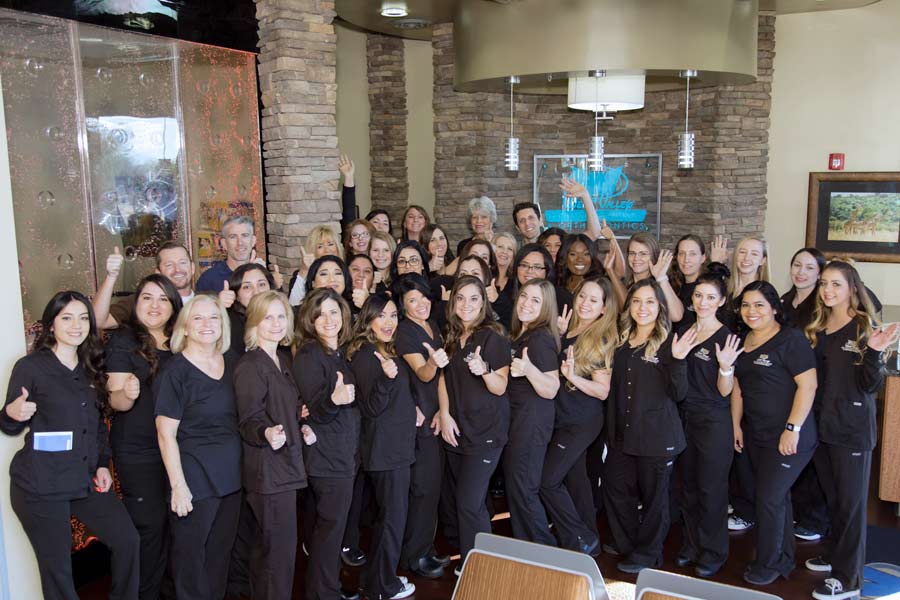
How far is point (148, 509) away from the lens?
3.84 meters

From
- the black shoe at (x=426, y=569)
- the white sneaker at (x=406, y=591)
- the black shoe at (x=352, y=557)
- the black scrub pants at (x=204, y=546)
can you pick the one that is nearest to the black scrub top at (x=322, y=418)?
the black scrub pants at (x=204, y=546)

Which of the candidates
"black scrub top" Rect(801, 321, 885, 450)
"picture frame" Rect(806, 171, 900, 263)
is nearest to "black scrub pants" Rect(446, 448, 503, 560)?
"black scrub top" Rect(801, 321, 885, 450)

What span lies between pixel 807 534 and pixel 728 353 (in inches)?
66.0

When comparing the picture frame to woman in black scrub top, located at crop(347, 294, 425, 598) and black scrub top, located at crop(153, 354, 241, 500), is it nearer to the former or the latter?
woman in black scrub top, located at crop(347, 294, 425, 598)

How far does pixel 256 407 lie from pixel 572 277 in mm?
2805

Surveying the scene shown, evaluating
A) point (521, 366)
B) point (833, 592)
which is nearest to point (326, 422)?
point (521, 366)

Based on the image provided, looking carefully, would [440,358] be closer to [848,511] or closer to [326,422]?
[326,422]

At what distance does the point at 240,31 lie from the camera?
587cm

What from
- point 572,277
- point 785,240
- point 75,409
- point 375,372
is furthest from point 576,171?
point 75,409

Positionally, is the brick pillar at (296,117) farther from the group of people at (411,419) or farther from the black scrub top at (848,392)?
the black scrub top at (848,392)

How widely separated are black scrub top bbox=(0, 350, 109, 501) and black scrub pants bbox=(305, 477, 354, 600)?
1034mm

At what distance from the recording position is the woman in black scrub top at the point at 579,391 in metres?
4.39

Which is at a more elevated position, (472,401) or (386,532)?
(472,401)

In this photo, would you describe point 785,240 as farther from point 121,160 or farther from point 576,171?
point 121,160
